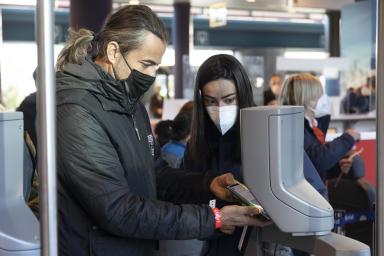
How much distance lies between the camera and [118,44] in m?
1.79

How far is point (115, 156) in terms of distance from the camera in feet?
5.40

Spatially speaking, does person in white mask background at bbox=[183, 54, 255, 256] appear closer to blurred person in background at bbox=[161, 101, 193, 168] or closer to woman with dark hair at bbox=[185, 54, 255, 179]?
woman with dark hair at bbox=[185, 54, 255, 179]

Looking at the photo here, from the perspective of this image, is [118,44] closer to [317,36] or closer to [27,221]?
[27,221]

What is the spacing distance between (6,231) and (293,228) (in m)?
0.63

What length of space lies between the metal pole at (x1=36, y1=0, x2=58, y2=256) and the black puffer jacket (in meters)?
0.37

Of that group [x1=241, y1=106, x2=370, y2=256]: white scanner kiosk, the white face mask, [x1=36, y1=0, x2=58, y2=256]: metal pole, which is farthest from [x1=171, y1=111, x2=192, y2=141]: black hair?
[x1=36, y1=0, x2=58, y2=256]: metal pole

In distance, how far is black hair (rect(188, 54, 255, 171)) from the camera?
7.16ft

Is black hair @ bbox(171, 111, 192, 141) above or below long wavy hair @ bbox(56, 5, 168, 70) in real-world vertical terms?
below

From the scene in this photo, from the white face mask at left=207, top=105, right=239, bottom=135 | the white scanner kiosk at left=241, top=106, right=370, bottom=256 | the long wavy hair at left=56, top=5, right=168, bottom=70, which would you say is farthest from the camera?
the white face mask at left=207, top=105, right=239, bottom=135

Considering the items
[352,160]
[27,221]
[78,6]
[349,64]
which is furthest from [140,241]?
[349,64]

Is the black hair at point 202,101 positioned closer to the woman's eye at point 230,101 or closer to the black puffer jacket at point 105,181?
the woman's eye at point 230,101

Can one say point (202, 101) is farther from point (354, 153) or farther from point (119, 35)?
point (354, 153)

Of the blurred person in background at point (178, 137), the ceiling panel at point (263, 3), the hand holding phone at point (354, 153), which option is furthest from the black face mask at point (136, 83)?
the ceiling panel at point (263, 3)

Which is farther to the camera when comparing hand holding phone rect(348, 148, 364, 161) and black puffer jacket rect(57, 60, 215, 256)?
hand holding phone rect(348, 148, 364, 161)
